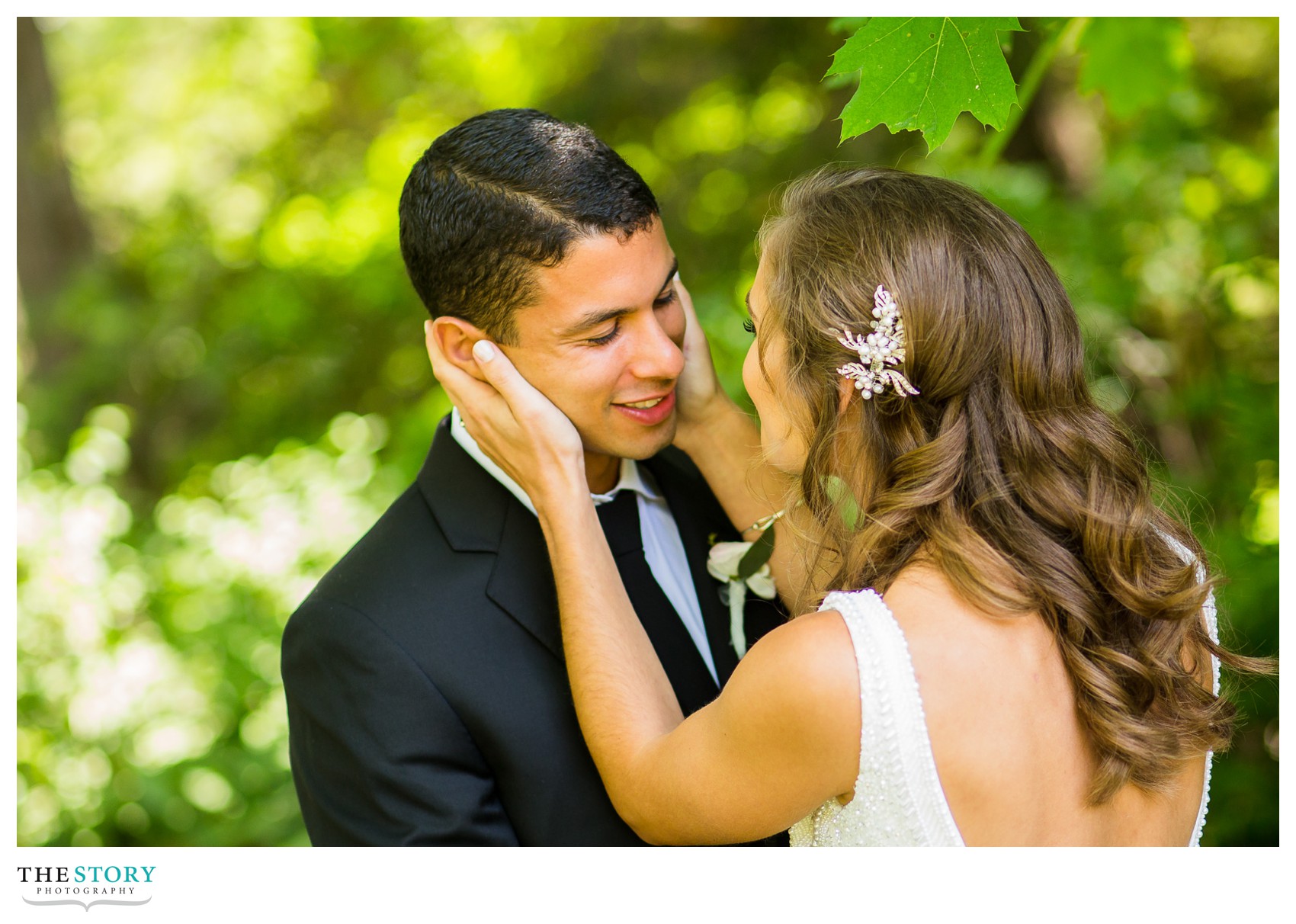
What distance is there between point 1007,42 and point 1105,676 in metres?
1.62

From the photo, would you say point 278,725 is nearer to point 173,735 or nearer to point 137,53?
point 173,735

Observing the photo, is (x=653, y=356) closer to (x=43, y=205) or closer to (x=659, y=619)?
(x=659, y=619)

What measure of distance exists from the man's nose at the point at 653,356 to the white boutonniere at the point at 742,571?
0.42 meters

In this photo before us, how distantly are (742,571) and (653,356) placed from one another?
54cm

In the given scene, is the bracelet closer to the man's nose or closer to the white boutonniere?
the white boutonniere

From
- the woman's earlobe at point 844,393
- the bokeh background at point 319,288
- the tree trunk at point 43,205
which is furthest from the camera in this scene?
the tree trunk at point 43,205

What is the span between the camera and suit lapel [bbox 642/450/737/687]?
240cm

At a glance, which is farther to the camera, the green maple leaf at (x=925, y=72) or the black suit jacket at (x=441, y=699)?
the black suit jacket at (x=441, y=699)

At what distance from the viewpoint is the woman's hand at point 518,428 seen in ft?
7.11

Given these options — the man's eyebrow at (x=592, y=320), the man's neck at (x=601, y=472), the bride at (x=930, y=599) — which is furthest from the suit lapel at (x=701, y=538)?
the man's eyebrow at (x=592, y=320)

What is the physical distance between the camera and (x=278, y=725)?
4402 mm

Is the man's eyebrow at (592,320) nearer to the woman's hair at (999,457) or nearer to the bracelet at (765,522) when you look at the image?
the woman's hair at (999,457)
